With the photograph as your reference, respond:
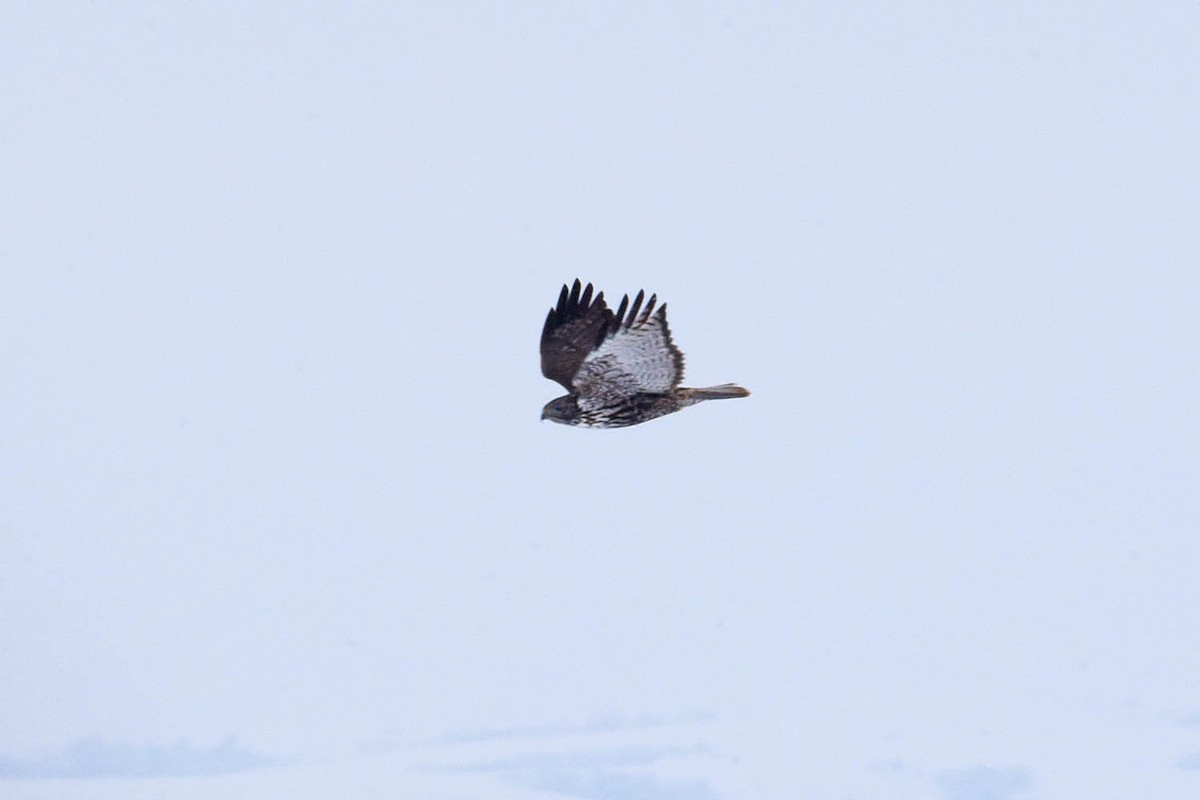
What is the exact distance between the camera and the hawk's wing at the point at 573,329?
3344 centimetres

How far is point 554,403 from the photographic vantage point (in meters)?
34.3

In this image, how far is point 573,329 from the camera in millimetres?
33594

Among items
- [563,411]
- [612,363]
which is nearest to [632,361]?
[612,363]

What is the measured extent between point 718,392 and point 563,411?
2.01m

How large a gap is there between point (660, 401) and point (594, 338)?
117 cm

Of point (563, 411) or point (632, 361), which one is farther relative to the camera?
point (563, 411)

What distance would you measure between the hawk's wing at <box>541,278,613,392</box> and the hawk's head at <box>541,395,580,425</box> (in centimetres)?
35

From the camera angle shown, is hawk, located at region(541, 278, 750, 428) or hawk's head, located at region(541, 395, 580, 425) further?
hawk's head, located at region(541, 395, 580, 425)

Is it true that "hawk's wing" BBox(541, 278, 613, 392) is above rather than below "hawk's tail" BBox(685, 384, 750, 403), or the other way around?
above

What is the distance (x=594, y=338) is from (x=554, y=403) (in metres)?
1.26

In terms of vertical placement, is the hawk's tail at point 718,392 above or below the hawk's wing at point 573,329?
below

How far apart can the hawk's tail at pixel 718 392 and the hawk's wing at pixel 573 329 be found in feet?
4.53

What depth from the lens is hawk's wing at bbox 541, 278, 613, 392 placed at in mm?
33438

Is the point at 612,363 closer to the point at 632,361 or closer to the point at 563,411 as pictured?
the point at 632,361
